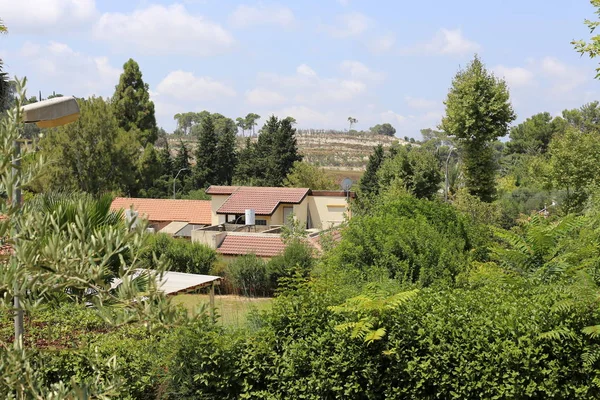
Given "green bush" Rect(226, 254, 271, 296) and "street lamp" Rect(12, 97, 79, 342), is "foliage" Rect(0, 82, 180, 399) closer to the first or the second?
"street lamp" Rect(12, 97, 79, 342)

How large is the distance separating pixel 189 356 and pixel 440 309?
304 centimetres

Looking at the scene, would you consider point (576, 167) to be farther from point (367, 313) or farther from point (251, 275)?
point (367, 313)

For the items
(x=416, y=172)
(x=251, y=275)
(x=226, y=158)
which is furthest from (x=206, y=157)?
(x=251, y=275)

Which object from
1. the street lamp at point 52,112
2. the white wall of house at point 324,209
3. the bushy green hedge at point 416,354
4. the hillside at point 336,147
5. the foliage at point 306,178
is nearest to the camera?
the street lamp at point 52,112

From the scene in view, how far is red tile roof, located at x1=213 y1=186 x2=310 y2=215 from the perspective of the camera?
136ft

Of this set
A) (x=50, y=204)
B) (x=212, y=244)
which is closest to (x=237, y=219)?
(x=212, y=244)

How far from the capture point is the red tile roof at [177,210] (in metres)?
47.2

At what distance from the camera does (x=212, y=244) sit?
1245 inches

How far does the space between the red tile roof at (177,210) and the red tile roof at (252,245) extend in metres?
14.9

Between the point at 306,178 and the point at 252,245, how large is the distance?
27.7 meters

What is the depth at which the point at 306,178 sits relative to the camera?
191ft

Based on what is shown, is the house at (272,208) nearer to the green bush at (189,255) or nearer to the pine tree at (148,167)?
the green bush at (189,255)

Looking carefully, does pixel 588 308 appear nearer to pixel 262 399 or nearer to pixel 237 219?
pixel 262 399

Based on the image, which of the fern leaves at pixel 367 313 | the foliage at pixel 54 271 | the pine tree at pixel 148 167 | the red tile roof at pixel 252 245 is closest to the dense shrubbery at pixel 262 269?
the red tile roof at pixel 252 245
